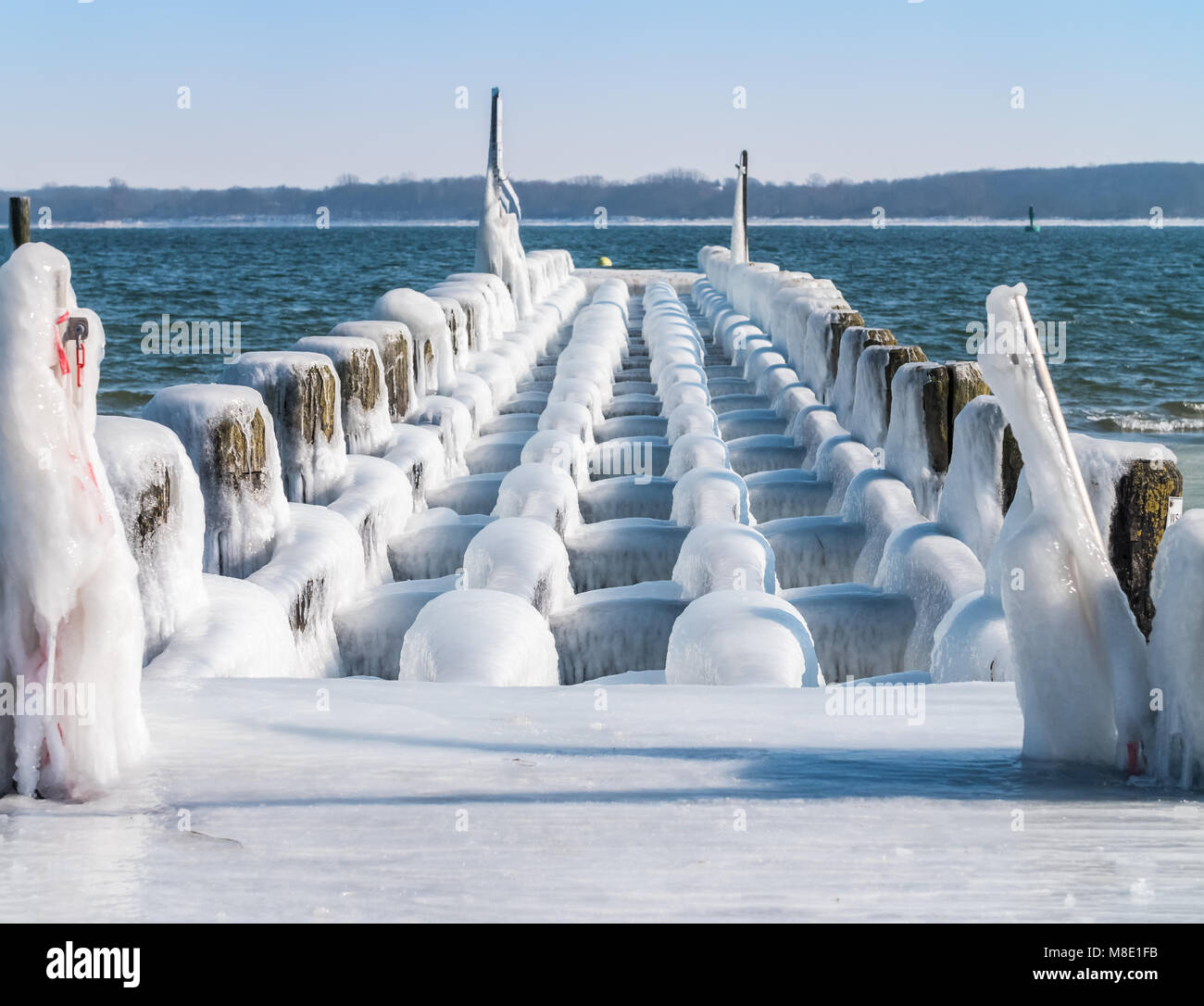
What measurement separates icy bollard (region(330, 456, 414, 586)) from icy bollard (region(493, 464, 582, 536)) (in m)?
0.38

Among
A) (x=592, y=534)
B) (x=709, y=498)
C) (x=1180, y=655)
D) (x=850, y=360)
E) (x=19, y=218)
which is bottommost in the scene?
(x=592, y=534)

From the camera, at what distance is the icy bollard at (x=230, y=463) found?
3877mm

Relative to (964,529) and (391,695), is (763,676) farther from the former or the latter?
(964,529)

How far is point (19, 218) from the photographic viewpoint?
2.42m

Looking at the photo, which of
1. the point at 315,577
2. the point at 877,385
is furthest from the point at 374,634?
the point at 877,385

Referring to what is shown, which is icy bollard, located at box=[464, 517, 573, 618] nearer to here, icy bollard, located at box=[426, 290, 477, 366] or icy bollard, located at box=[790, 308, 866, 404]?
icy bollard, located at box=[790, 308, 866, 404]

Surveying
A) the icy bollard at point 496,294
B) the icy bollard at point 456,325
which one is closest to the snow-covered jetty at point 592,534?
the icy bollard at point 456,325

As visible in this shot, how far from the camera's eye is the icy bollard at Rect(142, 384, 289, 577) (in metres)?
3.88

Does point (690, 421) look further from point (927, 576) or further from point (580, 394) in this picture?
point (927, 576)

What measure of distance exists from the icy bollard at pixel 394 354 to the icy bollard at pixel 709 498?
1.75 meters

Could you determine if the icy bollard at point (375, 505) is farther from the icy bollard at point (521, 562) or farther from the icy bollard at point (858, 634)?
the icy bollard at point (858, 634)

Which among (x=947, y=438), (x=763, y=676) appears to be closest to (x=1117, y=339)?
(x=947, y=438)

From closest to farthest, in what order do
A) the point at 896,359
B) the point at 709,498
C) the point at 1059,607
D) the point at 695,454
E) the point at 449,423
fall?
the point at 1059,607, the point at 709,498, the point at 695,454, the point at 896,359, the point at 449,423

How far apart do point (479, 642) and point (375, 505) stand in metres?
1.69
